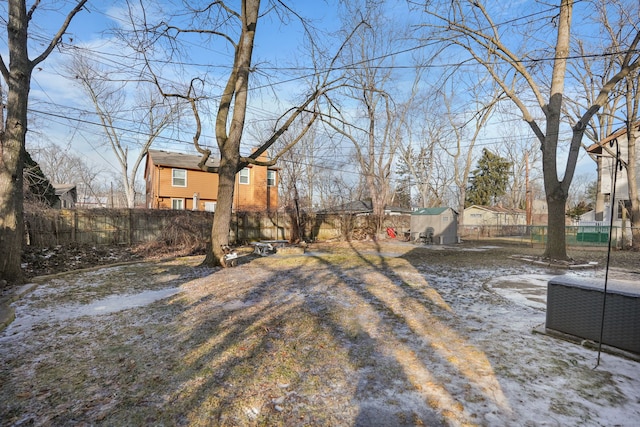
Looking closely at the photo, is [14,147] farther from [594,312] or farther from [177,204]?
[177,204]

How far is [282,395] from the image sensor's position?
240 cm

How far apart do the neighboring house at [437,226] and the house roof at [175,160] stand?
44.7 ft

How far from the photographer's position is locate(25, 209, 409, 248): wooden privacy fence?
9859 millimetres

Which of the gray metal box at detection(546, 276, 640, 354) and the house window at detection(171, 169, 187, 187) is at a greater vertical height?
the house window at detection(171, 169, 187, 187)

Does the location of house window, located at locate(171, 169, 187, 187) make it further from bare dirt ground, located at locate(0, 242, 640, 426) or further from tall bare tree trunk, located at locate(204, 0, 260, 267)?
bare dirt ground, located at locate(0, 242, 640, 426)

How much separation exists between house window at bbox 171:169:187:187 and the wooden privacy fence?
28.9 feet

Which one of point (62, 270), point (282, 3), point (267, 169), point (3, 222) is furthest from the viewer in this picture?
point (267, 169)

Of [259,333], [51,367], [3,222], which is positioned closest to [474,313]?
[259,333]

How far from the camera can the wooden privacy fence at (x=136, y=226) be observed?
9.86 metres

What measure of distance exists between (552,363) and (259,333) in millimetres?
3005

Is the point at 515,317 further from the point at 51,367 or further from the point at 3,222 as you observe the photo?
the point at 3,222

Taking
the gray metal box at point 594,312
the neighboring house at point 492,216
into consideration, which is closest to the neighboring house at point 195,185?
the gray metal box at point 594,312

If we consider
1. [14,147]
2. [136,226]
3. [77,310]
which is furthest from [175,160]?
[77,310]

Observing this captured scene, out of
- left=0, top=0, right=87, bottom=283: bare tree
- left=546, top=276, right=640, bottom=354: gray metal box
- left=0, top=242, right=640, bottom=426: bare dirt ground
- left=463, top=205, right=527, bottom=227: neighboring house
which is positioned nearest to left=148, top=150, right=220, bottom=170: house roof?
left=0, top=0, right=87, bottom=283: bare tree
